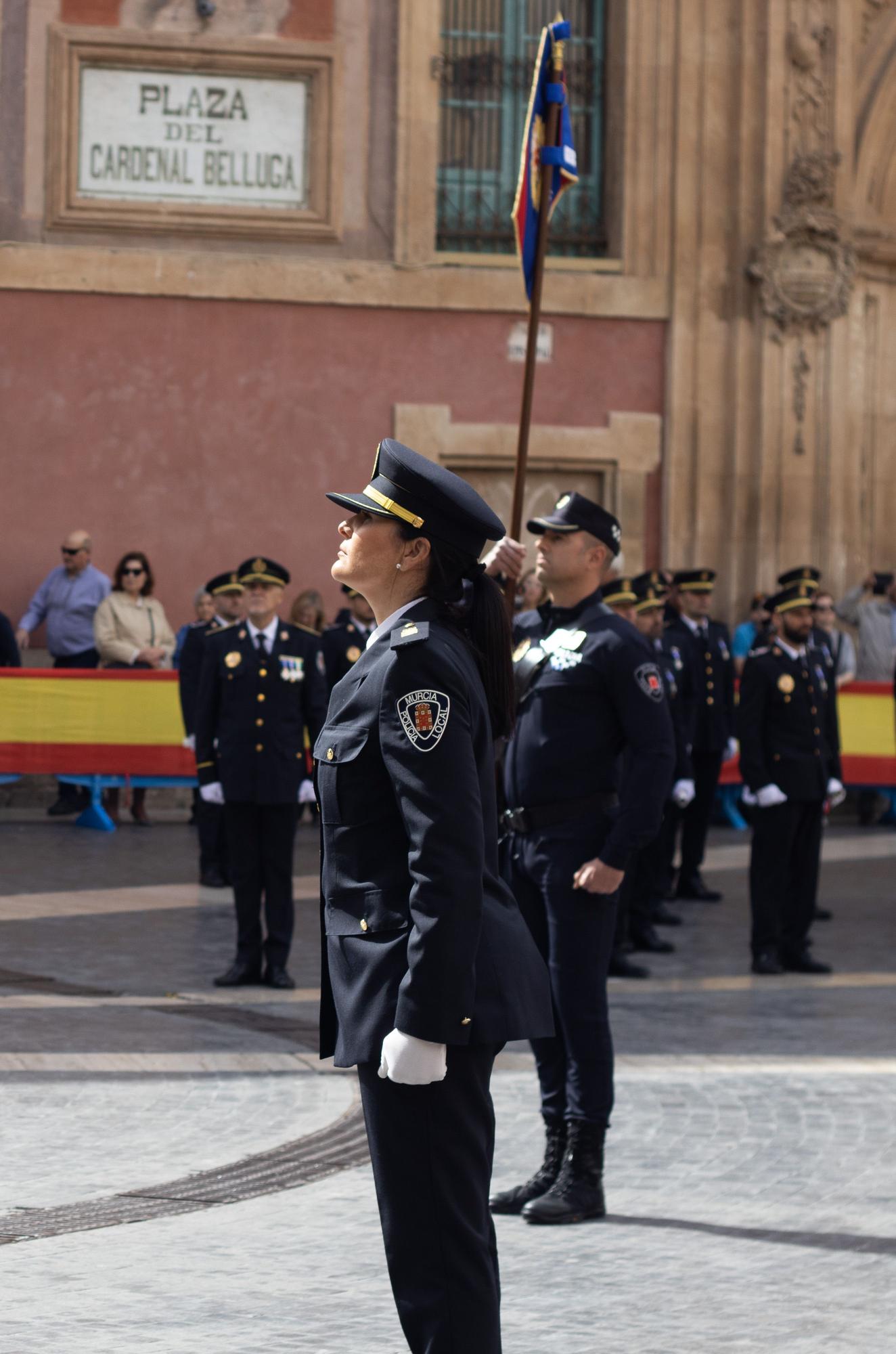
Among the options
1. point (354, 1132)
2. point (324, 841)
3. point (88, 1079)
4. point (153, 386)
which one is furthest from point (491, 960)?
point (153, 386)

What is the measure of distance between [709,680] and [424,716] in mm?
9988

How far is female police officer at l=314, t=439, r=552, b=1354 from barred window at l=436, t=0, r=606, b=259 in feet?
48.8

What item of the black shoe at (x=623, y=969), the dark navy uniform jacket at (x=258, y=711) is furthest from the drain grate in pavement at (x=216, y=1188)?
the black shoe at (x=623, y=969)

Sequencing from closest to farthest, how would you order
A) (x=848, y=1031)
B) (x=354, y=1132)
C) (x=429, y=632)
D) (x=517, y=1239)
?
(x=429, y=632)
(x=517, y=1239)
(x=354, y=1132)
(x=848, y=1031)

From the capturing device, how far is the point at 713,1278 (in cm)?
545

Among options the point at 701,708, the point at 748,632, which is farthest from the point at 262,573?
the point at 748,632

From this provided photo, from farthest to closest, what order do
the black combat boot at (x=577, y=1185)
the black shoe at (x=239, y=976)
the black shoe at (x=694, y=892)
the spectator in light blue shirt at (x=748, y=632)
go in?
1. the spectator in light blue shirt at (x=748, y=632)
2. the black shoe at (x=694, y=892)
3. the black shoe at (x=239, y=976)
4. the black combat boot at (x=577, y=1185)

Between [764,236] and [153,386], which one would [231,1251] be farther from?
[764,236]

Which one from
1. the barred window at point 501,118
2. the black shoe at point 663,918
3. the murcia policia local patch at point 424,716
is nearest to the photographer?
the murcia policia local patch at point 424,716

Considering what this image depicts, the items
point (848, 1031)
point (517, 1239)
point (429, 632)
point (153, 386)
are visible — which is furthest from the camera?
point (153, 386)

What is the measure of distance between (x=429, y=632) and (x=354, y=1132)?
3.48m

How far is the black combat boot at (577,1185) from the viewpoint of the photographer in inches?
238

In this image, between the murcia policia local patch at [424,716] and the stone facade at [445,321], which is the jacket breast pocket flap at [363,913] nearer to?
the murcia policia local patch at [424,716]

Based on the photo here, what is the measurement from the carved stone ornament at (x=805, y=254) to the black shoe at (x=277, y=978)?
10.4 m
